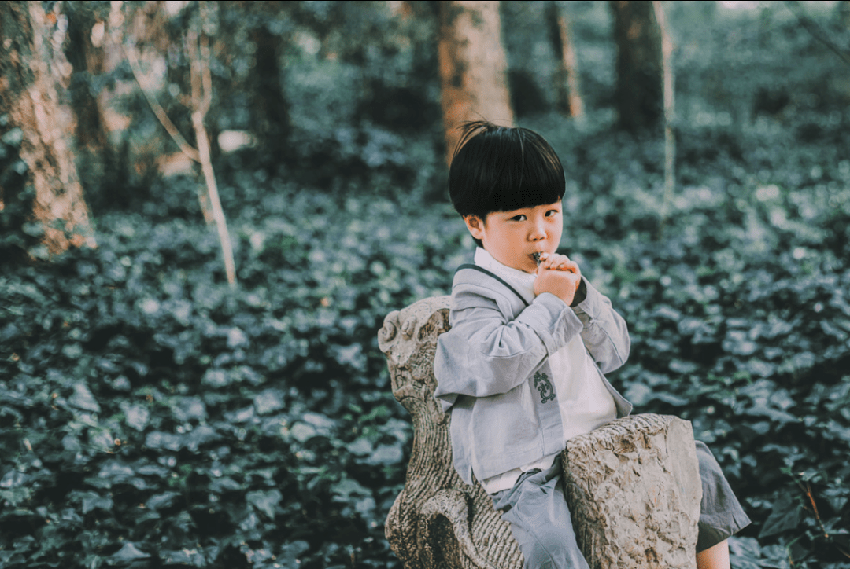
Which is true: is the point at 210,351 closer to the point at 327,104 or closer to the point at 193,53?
the point at 193,53

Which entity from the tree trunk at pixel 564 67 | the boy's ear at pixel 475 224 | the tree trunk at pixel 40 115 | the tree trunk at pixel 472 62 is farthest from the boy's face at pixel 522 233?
the tree trunk at pixel 564 67

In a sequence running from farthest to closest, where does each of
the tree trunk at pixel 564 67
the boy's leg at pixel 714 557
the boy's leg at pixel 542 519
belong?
the tree trunk at pixel 564 67 < the boy's leg at pixel 714 557 < the boy's leg at pixel 542 519

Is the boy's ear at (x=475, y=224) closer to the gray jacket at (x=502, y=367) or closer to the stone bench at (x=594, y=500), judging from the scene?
the gray jacket at (x=502, y=367)

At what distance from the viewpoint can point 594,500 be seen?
5.36 feet

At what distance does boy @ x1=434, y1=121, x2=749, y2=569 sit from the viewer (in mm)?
1641

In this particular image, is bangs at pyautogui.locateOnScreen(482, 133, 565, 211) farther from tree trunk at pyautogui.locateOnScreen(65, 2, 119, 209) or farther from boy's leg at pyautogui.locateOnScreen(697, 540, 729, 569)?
tree trunk at pyautogui.locateOnScreen(65, 2, 119, 209)

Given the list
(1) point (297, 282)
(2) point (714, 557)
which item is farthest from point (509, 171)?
(1) point (297, 282)

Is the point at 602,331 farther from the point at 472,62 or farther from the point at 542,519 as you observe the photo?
the point at 472,62

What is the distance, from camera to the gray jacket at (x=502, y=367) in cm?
164

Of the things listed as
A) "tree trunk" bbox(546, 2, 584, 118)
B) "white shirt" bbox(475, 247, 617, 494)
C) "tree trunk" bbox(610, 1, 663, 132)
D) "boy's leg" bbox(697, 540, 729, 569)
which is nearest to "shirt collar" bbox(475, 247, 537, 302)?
"white shirt" bbox(475, 247, 617, 494)

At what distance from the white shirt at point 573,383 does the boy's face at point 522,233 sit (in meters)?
0.04

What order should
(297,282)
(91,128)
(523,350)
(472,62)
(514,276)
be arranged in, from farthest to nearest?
(91,128)
(472,62)
(297,282)
(514,276)
(523,350)

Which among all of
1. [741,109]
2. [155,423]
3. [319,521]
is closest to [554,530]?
[319,521]

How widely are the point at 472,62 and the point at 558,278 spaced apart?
5.33m
